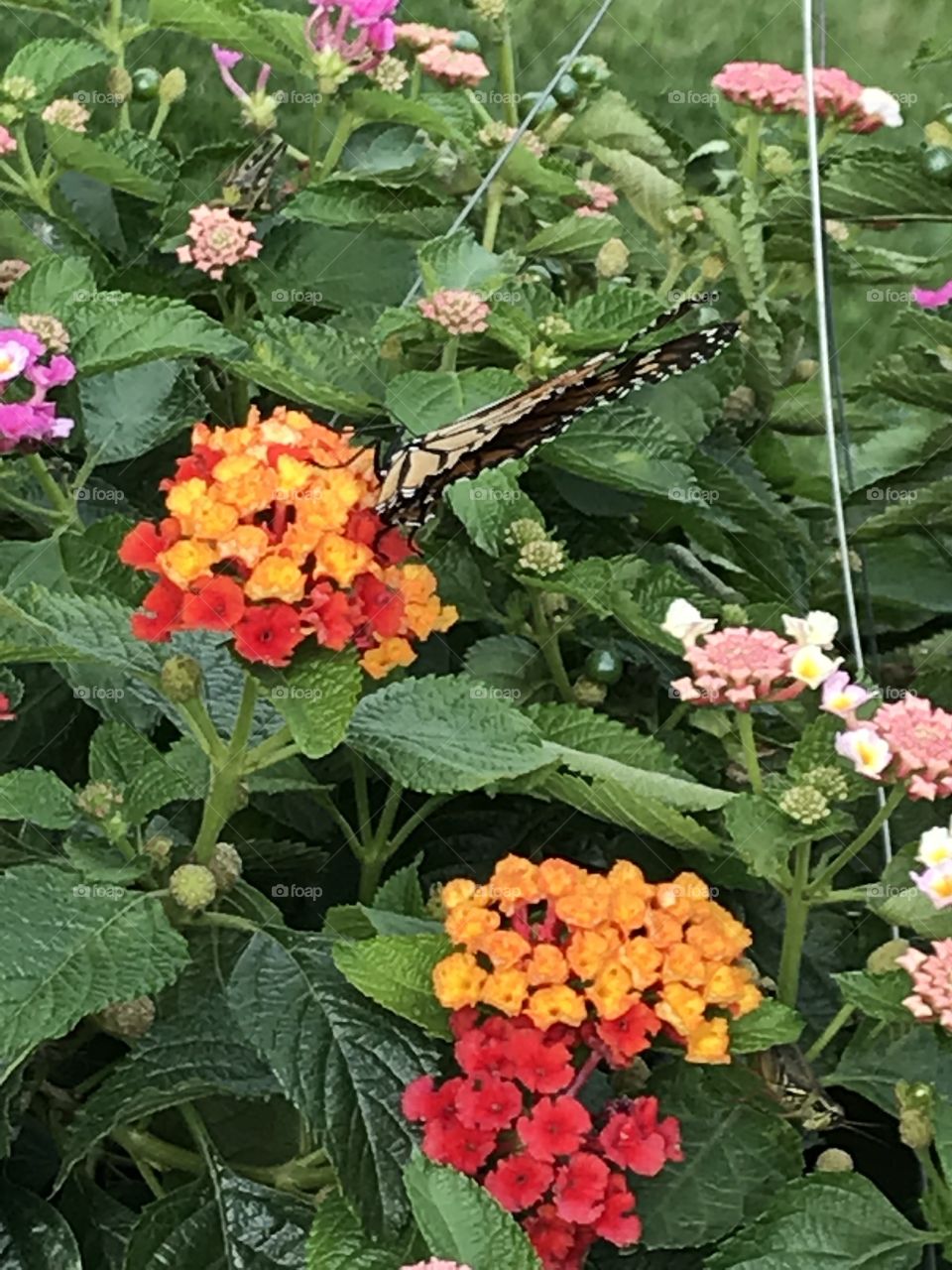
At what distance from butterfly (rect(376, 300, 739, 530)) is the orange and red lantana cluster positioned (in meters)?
0.07

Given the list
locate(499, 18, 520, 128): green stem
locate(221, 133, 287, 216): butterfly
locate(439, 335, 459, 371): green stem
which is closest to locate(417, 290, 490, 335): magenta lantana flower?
locate(439, 335, 459, 371): green stem

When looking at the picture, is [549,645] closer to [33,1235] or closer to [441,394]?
[441,394]

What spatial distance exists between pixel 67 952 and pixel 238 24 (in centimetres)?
76

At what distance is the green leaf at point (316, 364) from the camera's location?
37.1 inches

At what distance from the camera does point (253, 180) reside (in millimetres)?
1132

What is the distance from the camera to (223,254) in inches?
42.1

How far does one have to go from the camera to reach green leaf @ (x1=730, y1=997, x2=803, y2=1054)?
28.0 inches

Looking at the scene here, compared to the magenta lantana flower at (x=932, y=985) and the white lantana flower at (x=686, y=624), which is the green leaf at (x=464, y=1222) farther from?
the white lantana flower at (x=686, y=624)

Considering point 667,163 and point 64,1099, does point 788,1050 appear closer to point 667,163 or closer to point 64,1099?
point 64,1099

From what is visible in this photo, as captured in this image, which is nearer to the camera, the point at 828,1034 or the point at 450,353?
the point at 828,1034

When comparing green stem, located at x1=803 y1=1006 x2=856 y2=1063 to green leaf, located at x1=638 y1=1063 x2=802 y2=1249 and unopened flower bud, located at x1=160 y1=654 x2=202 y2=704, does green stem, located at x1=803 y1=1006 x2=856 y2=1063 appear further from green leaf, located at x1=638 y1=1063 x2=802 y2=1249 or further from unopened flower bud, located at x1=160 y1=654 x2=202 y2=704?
unopened flower bud, located at x1=160 y1=654 x2=202 y2=704

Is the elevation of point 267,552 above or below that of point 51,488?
above

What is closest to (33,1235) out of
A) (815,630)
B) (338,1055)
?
(338,1055)

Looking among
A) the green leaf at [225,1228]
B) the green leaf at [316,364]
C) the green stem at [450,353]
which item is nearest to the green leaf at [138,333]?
the green leaf at [316,364]
